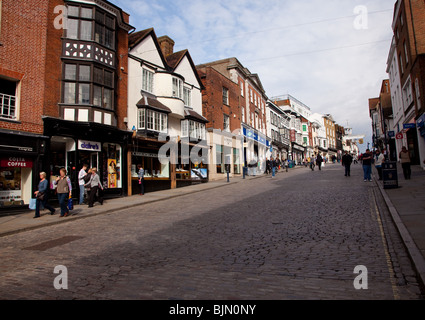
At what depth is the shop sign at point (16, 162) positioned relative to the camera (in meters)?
12.2

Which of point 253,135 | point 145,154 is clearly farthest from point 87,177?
point 253,135

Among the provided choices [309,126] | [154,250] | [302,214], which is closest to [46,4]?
[154,250]

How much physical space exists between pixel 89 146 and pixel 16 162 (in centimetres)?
368

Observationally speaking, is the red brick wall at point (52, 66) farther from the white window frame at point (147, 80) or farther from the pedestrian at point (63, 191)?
the white window frame at point (147, 80)

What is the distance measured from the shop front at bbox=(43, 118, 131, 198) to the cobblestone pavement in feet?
21.2

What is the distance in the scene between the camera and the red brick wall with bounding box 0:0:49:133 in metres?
12.7

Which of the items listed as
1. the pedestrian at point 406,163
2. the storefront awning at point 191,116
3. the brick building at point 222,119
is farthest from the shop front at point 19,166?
the pedestrian at point 406,163

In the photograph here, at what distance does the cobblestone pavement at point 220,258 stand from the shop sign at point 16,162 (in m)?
5.11

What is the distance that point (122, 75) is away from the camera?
17891 millimetres

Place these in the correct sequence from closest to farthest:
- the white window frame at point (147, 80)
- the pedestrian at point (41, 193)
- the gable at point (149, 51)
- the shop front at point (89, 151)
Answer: the pedestrian at point (41, 193) < the shop front at point (89, 151) < the gable at point (149, 51) < the white window frame at point (147, 80)

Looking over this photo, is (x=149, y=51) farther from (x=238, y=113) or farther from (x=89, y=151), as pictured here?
(x=238, y=113)

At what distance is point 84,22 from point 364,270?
17333 mm

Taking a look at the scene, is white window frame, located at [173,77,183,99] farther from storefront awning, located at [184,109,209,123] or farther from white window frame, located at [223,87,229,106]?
white window frame, located at [223,87,229,106]

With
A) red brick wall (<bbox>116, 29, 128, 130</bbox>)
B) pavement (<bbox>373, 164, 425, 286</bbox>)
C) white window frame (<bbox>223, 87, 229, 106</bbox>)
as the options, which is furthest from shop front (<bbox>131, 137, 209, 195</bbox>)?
pavement (<bbox>373, 164, 425, 286</bbox>)
